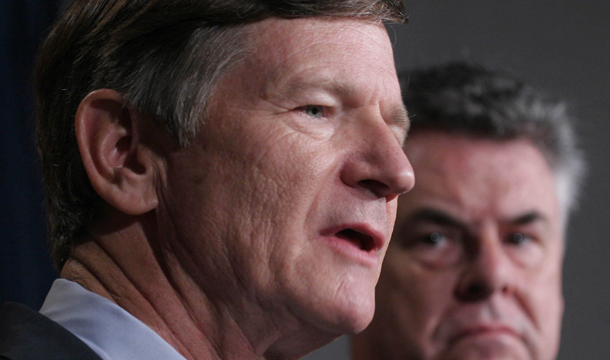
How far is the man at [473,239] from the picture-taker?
207 centimetres

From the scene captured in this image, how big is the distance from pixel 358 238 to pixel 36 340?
50cm

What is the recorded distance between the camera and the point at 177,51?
1.14 meters

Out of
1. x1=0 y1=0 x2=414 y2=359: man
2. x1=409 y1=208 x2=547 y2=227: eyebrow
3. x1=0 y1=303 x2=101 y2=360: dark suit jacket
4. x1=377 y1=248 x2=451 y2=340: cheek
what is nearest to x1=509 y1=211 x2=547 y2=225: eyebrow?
x1=409 y1=208 x2=547 y2=227: eyebrow

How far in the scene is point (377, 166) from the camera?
113cm

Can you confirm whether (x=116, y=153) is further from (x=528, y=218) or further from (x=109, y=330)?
(x=528, y=218)

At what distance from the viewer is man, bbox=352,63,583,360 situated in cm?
207

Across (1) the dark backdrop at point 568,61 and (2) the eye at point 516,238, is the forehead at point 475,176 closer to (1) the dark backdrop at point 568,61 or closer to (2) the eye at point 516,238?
(2) the eye at point 516,238

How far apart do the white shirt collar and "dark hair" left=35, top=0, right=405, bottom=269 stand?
0.16 metres

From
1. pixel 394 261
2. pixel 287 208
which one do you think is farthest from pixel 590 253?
pixel 287 208

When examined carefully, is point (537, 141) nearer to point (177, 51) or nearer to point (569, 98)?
point (569, 98)

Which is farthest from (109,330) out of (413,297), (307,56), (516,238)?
(516,238)

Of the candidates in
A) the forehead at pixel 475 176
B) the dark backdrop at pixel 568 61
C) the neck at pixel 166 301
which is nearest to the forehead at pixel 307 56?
the neck at pixel 166 301

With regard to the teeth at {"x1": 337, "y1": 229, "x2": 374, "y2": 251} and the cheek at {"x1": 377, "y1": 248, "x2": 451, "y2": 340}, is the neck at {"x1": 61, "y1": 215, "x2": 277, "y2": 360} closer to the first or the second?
the teeth at {"x1": 337, "y1": 229, "x2": 374, "y2": 251}

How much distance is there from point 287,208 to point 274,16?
0.30 meters
